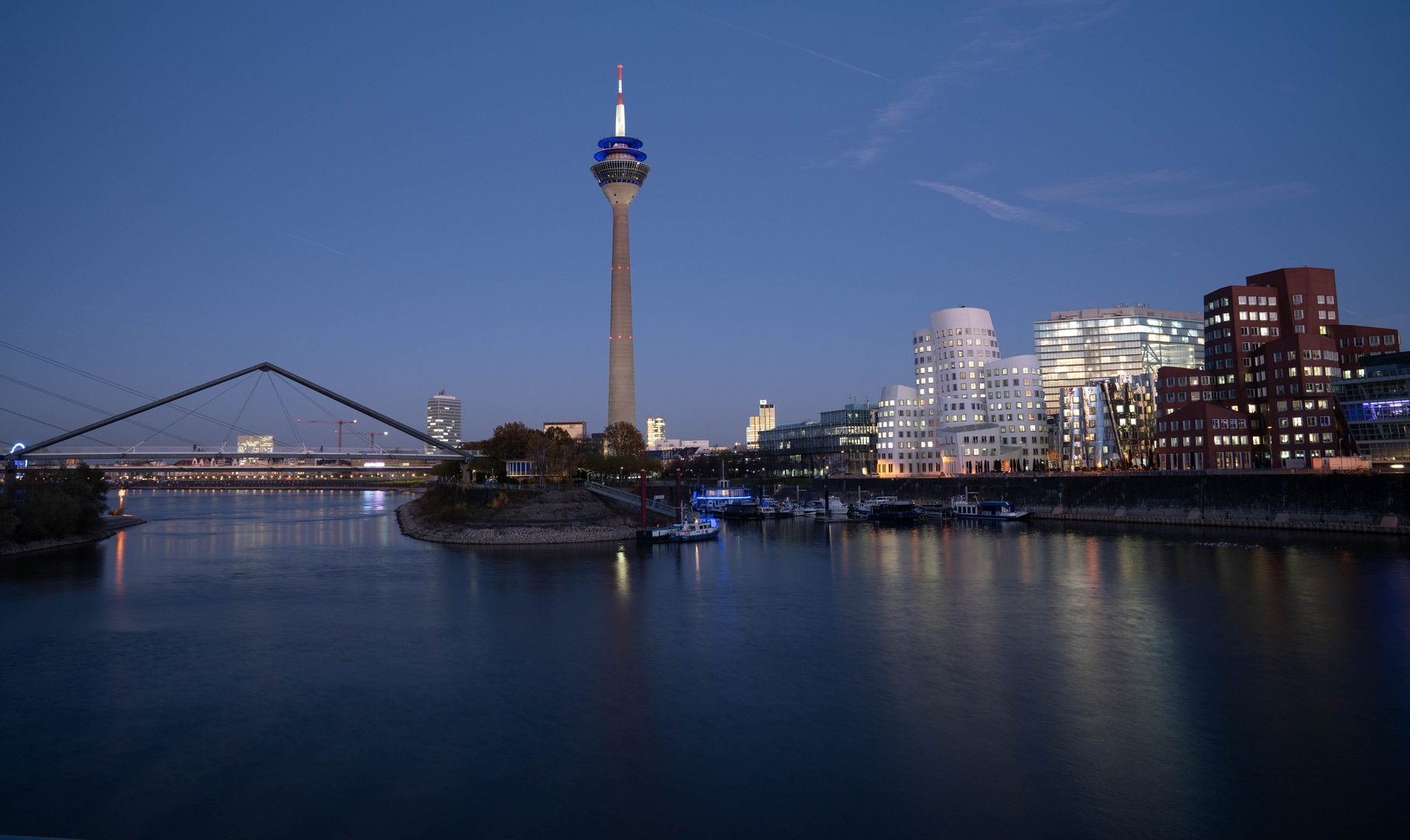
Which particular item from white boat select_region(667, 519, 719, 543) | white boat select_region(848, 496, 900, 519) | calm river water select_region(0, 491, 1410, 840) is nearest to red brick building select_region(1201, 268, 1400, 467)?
white boat select_region(848, 496, 900, 519)

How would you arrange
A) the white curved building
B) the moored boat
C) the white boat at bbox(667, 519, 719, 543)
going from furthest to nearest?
the white curved building, the moored boat, the white boat at bbox(667, 519, 719, 543)

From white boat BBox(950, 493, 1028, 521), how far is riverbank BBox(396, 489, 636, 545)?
3269cm

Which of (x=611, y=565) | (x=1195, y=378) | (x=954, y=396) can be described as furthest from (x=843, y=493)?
(x=611, y=565)

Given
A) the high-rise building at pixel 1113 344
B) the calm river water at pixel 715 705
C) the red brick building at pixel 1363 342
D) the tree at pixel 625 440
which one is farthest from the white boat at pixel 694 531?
the high-rise building at pixel 1113 344

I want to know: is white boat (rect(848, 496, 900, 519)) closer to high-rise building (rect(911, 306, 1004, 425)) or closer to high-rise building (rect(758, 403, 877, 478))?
high-rise building (rect(911, 306, 1004, 425))

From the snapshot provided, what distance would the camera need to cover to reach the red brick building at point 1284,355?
65062 mm

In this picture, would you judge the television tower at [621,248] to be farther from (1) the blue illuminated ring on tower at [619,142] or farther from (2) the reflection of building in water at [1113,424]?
(2) the reflection of building in water at [1113,424]

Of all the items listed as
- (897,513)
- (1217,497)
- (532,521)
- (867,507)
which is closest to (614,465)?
(532,521)

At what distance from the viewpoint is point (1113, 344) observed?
416 ft

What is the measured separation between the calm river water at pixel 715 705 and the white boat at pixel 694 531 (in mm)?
17696

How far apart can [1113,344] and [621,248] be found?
78.3m

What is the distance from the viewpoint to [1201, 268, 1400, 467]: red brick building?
65.1 metres

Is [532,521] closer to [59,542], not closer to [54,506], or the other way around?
[54,506]

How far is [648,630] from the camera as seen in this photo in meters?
26.9
